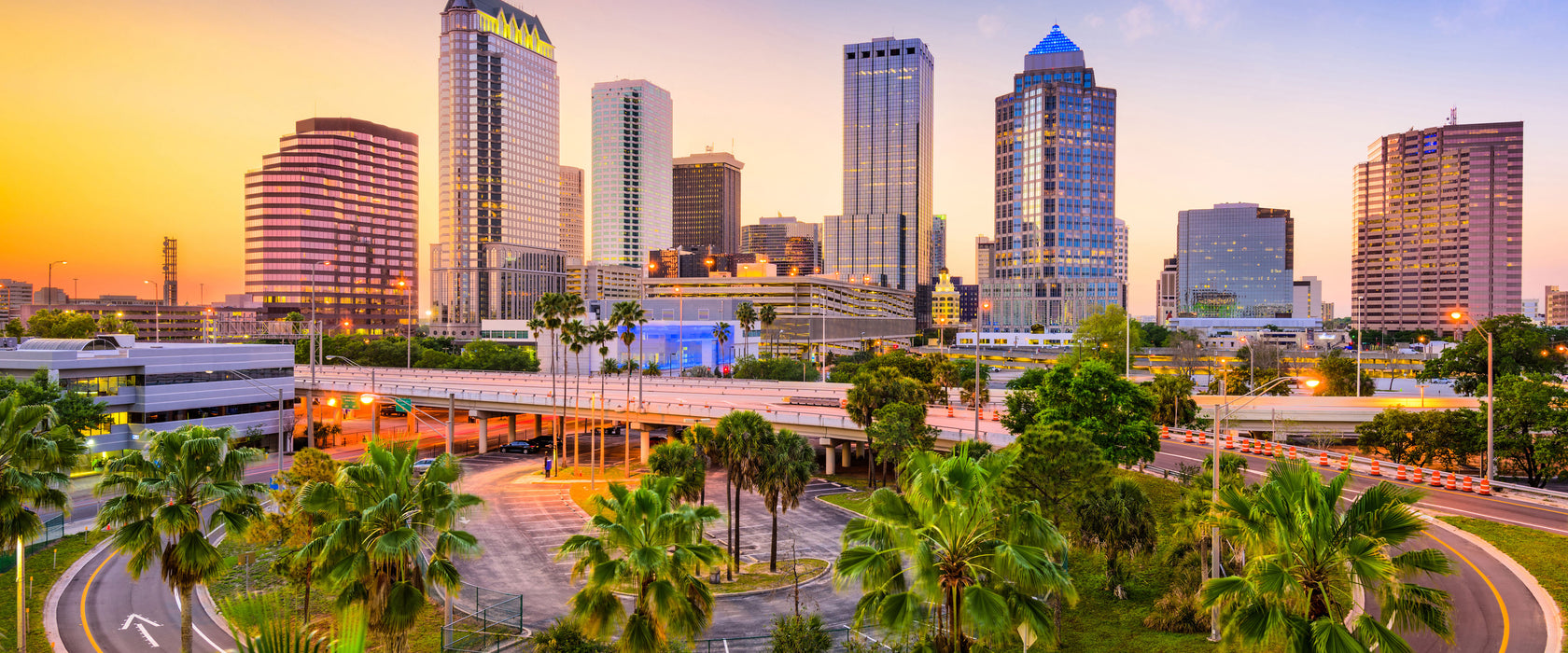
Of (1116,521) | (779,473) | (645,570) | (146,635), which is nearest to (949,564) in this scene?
(645,570)

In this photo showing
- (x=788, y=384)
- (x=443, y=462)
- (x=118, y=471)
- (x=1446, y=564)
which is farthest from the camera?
(x=788, y=384)

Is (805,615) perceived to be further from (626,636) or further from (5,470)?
(5,470)

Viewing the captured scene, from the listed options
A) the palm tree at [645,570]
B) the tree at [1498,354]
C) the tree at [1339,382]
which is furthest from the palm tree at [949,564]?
the tree at [1339,382]

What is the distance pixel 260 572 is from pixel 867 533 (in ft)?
104

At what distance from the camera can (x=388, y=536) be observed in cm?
1859

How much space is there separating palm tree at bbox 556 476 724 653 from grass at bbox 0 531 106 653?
17.3 metres

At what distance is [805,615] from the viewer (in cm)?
3009

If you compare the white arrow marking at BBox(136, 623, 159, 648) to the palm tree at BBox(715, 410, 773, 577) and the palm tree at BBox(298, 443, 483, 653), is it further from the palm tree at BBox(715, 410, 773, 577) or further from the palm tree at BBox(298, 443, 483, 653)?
the palm tree at BBox(715, 410, 773, 577)

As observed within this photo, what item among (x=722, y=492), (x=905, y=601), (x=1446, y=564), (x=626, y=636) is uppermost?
(x=1446, y=564)

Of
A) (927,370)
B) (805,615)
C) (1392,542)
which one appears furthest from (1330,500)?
(927,370)

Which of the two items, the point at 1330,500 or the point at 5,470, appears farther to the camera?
the point at 5,470

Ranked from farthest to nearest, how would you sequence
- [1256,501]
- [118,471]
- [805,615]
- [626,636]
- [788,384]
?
[788,384] < [805,615] < [118,471] < [626,636] < [1256,501]

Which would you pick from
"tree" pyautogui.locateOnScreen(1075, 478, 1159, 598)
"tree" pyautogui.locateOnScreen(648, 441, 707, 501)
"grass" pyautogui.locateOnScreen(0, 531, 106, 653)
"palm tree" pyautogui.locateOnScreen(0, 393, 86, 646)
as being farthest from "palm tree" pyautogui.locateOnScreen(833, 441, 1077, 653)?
"grass" pyautogui.locateOnScreen(0, 531, 106, 653)

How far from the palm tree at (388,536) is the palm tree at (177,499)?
139 inches
